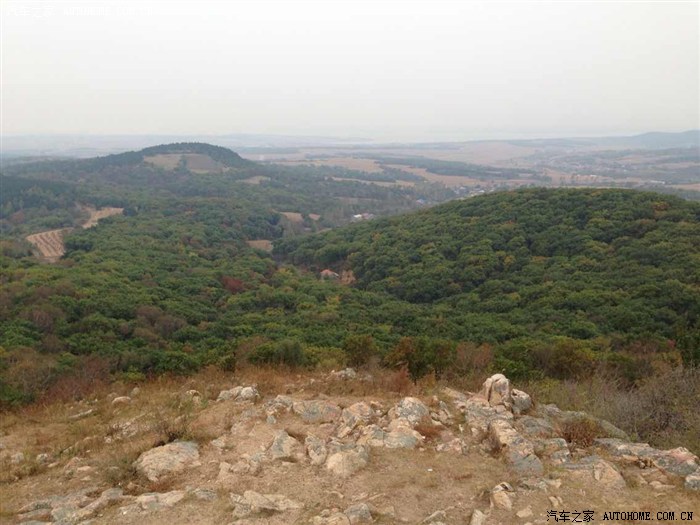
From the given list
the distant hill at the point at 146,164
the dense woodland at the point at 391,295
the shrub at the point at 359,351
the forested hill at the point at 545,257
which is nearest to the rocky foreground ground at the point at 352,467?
the dense woodland at the point at 391,295

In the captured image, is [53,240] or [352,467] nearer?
[352,467]

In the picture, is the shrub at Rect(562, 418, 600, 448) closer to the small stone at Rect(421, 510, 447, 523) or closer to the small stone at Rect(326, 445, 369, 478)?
the small stone at Rect(421, 510, 447, 523)

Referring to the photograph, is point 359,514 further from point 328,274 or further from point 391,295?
point 328,274

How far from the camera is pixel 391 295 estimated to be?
4425 cm

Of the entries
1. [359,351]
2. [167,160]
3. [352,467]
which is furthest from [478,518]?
[167,160]

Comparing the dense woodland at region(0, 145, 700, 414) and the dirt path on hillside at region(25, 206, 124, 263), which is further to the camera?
the dirt path on hillside at region(25, 206, 124, 263)

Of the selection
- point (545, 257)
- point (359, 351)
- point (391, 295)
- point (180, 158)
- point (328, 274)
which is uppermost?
point (180, 158)

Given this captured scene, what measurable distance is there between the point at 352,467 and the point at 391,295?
37719 millimetres

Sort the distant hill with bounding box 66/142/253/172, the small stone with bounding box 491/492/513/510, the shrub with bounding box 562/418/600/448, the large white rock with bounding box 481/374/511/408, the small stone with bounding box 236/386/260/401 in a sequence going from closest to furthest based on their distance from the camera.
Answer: the small stone with bounding box 491/492/513/510
the shrub with bounding box 562/418/600/448
the large white rock with bounding box 481/374/511/408
the small stone with bounding box 236/386/260/401
the distant hill with bounding box 66/142/253/172

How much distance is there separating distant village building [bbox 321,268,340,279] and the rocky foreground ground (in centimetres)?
4591

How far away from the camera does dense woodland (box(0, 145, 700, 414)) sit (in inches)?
685

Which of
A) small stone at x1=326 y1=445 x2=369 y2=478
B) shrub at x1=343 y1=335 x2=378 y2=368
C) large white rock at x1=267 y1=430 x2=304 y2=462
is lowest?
shrub at x1=343 y1=335 x2=378 y2=368

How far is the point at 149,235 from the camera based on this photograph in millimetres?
67438

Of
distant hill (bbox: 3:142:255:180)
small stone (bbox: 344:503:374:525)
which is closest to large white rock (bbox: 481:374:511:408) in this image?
small stone (bbox: 344:503:374:525)
